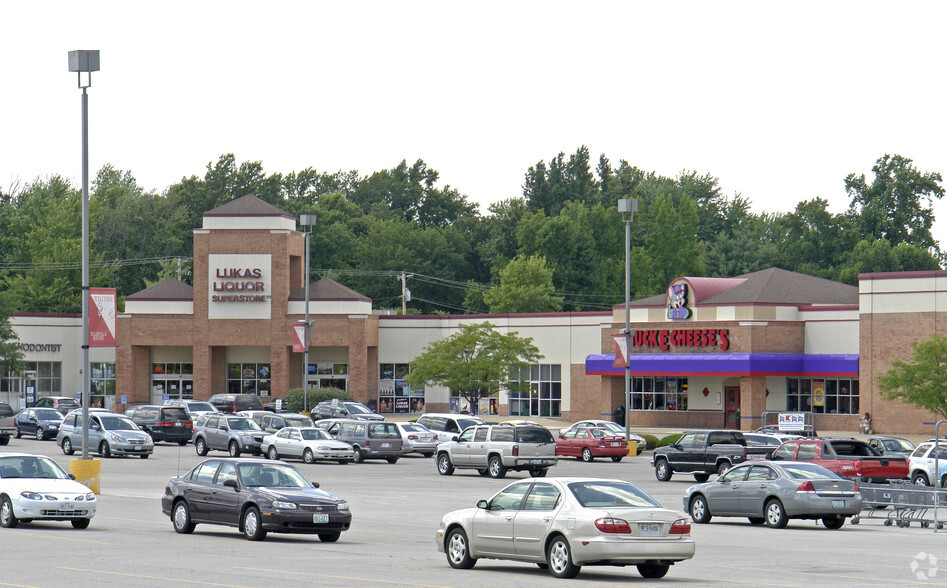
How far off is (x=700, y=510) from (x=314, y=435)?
21752 mm

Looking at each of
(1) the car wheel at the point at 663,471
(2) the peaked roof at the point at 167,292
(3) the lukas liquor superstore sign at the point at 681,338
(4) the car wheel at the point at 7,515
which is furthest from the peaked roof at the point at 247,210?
(4) the car wheel at the point at 7,515

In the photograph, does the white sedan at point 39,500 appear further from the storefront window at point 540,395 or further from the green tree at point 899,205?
the green tree at point 899,205

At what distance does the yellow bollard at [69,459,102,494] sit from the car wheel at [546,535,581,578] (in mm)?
17879

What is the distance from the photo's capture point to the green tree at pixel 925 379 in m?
52.1

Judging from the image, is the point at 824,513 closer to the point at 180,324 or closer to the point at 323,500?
the point at 323,500

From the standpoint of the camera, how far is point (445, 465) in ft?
136

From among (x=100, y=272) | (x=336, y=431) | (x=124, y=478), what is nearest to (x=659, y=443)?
(x=336, y=431)

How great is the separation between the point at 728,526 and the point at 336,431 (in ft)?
78.1

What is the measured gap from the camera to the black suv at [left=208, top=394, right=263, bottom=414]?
223ft

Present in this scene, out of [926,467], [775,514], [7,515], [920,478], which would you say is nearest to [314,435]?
[920,478]

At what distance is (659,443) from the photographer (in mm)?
53844

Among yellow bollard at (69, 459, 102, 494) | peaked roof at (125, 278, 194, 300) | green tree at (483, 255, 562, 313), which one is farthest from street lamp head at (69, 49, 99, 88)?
green tree at (483, 255, 562, 313)

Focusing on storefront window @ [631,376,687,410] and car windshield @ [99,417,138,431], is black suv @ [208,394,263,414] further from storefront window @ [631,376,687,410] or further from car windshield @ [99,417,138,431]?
storefront window @ [631,376,687,410]

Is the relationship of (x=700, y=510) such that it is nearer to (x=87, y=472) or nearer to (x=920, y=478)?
(x=920, y=478)
